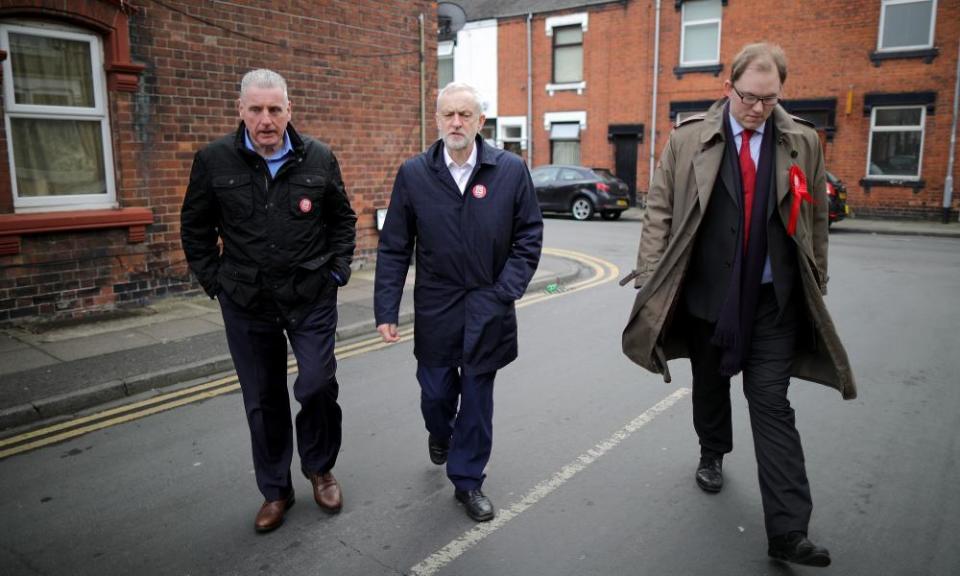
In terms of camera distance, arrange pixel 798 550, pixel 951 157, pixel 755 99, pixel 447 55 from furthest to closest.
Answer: pixel 447 55 < pixel 951 157 < pixel 755 99 < pixel 798 550

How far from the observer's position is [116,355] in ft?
20.7

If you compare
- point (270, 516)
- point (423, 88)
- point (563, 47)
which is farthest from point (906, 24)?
point (270, 516)

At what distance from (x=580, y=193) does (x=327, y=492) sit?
17483mm

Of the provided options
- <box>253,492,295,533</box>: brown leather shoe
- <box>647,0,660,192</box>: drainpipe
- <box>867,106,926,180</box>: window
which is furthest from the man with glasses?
<box>647,0,660,192</box>: drainpipe

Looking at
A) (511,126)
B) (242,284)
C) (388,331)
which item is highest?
(511,126)

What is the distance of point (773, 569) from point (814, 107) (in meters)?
20.0

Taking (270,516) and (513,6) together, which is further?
(513,6)

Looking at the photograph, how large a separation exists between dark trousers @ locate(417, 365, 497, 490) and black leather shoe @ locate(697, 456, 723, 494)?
1185mm

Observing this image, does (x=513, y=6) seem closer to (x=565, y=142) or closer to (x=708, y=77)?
(x=565, y=142)

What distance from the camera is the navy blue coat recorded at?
3.56 metres

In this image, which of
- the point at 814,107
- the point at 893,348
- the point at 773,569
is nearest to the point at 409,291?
the point at 893,348

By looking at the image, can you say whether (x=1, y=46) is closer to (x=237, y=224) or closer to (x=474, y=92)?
(x=237, y=224)

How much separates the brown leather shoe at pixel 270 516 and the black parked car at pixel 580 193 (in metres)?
17.2

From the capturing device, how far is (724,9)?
21.6m
